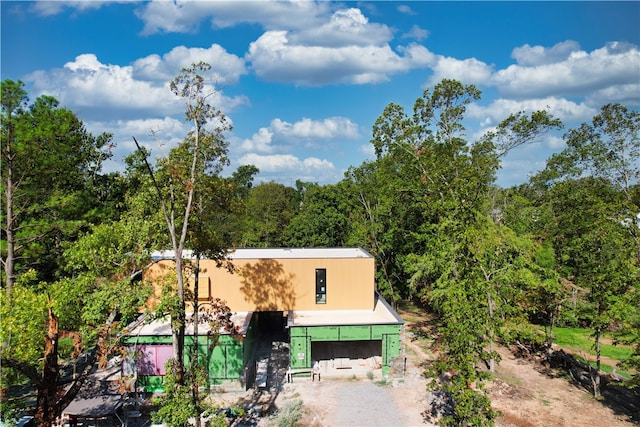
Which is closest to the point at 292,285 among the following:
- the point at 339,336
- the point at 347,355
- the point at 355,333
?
the point at 339,336

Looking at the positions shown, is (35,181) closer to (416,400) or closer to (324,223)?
(416,400)

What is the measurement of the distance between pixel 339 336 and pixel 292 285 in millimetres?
3500

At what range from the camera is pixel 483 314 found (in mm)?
10945

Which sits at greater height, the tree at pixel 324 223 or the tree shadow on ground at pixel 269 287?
the tree at pixel 324 223

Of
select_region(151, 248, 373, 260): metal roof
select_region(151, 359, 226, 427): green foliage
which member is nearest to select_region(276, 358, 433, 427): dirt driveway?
select_region(151, 359, 226, 427): green foliage

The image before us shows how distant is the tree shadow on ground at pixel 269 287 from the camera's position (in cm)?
1995

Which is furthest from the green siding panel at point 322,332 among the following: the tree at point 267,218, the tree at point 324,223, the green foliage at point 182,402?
the tree at point 267,218

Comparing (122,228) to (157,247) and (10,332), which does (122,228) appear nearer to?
(157,247)

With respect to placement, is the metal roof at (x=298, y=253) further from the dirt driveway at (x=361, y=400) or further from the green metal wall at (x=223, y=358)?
the dirt driveway at (x=361, y=400)

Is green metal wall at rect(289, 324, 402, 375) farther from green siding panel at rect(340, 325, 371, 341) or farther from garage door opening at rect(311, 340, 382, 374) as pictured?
garage door opening at rect(311, 340, 382, 374)

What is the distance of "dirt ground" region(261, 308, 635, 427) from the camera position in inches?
567

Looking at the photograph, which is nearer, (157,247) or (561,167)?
(157,247)

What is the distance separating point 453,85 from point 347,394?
53.1ft

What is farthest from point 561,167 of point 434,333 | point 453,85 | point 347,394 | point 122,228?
point 122,228
